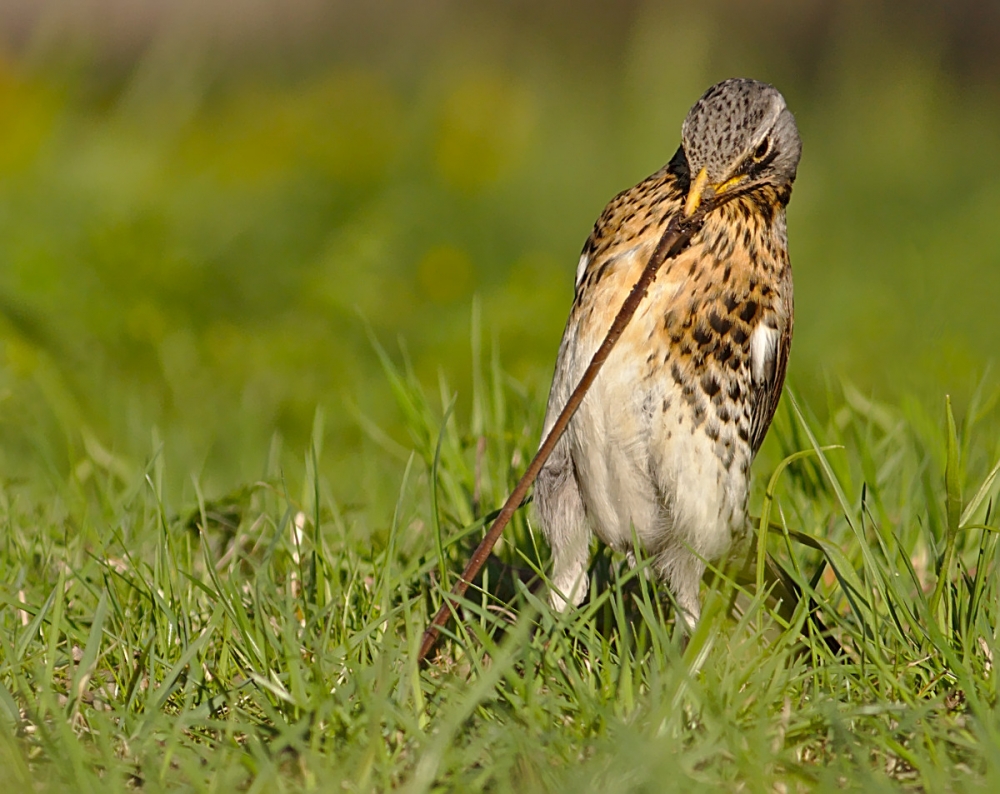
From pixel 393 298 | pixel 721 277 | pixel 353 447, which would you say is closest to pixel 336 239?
pixel 393 298

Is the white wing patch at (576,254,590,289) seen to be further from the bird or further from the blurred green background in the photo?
the blurred green background

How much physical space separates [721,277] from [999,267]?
575 cm

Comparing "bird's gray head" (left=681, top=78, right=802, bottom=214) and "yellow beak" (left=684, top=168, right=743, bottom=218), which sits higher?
"bird's gray head" (left=681, top=78, right=802, bottom=214)

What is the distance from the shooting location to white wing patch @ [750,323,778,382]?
12.2 ft

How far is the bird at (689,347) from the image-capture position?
11.7ft

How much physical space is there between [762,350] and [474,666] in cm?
130

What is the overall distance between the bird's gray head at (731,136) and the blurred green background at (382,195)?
60.7 inches

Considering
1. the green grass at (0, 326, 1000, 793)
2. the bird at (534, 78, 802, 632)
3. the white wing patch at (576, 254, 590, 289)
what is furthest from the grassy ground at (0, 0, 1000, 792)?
the white wing patch at (576, 254, 590, 289)

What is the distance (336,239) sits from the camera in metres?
8.19

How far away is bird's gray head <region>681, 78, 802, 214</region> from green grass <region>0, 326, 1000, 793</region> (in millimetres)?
696

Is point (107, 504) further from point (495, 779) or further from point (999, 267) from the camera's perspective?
point (999, 267)

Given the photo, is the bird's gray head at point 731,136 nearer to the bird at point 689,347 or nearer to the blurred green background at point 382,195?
the bird at point 689,347

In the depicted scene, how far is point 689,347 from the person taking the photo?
360 cm

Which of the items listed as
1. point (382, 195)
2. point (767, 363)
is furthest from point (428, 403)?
point (382, 195)
